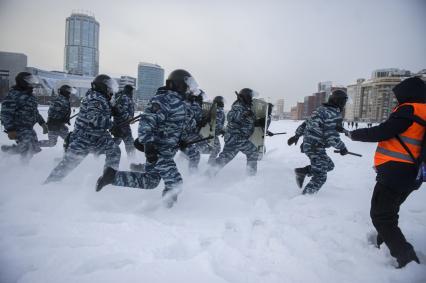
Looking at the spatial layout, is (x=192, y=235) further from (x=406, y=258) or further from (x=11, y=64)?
(x=11, y=64)

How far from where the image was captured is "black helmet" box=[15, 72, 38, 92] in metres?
4.99

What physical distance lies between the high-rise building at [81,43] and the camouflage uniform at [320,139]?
6108 inches

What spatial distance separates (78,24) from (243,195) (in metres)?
169

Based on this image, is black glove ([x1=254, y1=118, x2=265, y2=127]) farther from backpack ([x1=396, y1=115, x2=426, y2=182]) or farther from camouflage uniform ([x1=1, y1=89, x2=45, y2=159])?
camouflage uniform ([x1=1, y1=89, x2=45, y2=159])

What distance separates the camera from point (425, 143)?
211 centimetres

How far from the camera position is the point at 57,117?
6207mm

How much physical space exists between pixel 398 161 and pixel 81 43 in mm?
165988

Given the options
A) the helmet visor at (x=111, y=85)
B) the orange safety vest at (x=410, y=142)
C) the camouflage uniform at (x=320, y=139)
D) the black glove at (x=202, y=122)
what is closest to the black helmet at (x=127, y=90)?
the black glove at (x=202, y=122)

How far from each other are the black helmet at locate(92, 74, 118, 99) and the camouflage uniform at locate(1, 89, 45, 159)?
2156 mm

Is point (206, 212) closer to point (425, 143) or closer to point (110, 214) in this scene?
point (110, 214)

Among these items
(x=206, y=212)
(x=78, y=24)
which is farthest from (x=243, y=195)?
(x=78, y=24)

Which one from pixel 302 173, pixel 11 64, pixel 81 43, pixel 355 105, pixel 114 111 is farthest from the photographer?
pixel 81 43

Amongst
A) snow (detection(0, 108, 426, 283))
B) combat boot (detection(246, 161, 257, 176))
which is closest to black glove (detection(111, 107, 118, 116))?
snow (detection(0, 108, 426, 283))

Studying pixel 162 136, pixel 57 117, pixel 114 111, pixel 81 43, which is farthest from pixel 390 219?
pixel 81 43
